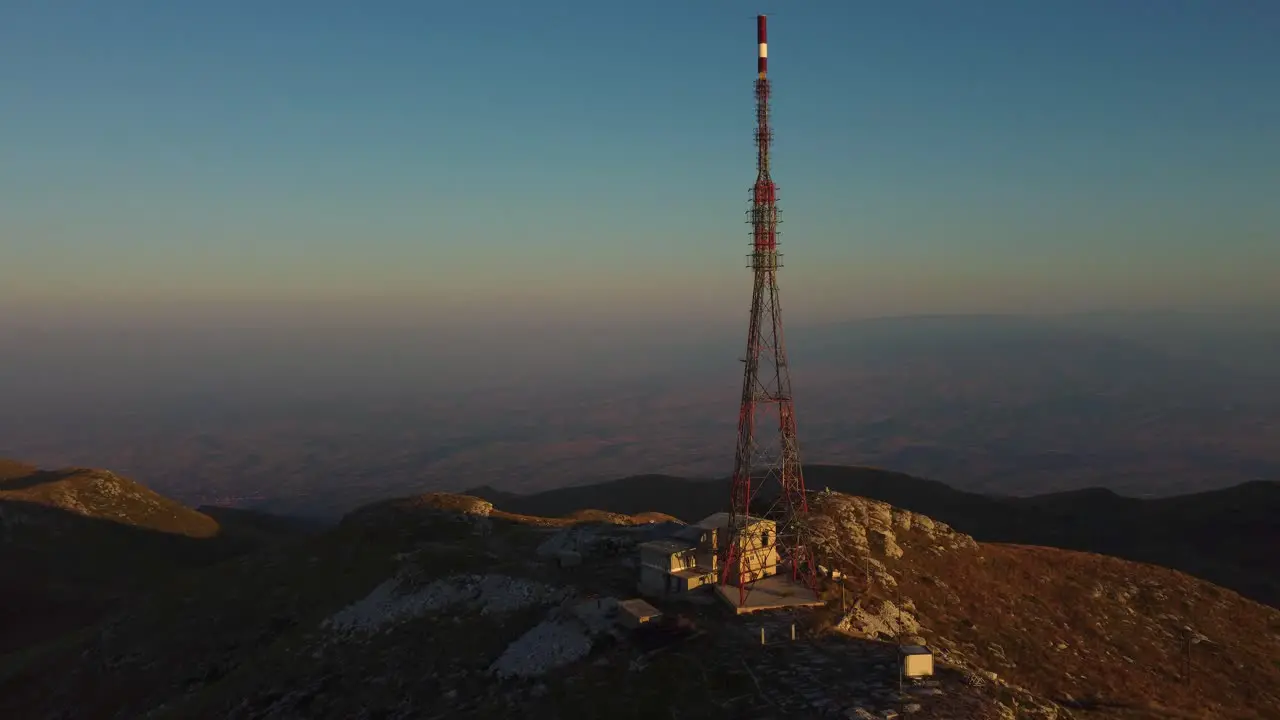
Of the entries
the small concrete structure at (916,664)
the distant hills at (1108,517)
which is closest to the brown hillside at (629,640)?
the small concrete structure at (916,664)

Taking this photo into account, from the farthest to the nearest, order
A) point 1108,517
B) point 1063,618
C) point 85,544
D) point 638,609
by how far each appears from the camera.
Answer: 1. point 1108,517
2. point 85,544
3. point 1063,618
4. point 638,609

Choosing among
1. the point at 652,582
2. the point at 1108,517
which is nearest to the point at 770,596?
the point at 652,582

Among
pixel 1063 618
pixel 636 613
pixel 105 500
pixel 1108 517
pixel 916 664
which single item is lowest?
pixel 1108 517

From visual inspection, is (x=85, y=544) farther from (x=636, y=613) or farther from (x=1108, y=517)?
(x=1108, y=517)

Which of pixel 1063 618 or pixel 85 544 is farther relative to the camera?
pixel 85 544

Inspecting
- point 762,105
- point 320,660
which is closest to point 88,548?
point 320,660

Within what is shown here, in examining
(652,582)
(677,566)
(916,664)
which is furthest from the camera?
(652,582)

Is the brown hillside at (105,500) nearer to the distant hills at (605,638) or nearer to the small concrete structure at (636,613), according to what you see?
the distant hills at (605,638)

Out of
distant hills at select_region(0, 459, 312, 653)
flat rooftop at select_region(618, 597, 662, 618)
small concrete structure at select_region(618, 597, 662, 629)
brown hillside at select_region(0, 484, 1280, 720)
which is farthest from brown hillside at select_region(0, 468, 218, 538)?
small concrete structure at select_region(618, 597, 662, 629)
